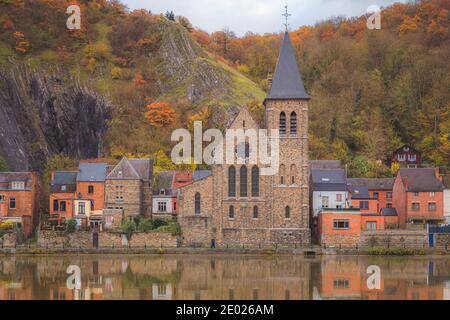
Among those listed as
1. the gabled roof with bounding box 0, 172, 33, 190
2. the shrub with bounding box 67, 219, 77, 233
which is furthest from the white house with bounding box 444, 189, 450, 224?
the gabled roof with bounding box 0, 172, 33, 190

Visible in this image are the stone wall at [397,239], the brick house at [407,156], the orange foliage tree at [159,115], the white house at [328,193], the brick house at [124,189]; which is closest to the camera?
the stone wall at [397,239]

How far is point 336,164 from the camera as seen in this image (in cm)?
7625

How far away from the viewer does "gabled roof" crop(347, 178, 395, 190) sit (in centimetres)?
7344

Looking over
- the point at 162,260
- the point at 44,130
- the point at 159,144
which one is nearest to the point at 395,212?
Answer: the point at 162,260

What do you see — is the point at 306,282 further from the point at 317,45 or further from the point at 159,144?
the point at 317,45

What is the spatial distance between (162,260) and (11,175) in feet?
52.6

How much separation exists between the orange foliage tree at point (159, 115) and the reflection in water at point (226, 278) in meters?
34.0

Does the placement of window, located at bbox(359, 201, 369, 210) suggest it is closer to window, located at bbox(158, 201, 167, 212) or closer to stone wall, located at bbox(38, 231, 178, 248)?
window, located at bbox(158, 201, 167, 212)

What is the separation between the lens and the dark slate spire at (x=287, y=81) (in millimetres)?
66062

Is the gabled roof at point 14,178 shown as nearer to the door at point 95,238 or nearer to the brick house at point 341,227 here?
the door at point 95,238

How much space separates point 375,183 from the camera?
7412 centimetres

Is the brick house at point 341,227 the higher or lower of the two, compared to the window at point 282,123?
lower

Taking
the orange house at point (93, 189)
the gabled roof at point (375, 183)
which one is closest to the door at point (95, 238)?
the orange house at point (93, 189)

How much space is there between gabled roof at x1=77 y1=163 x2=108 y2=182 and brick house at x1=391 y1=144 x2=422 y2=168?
29.7 m
